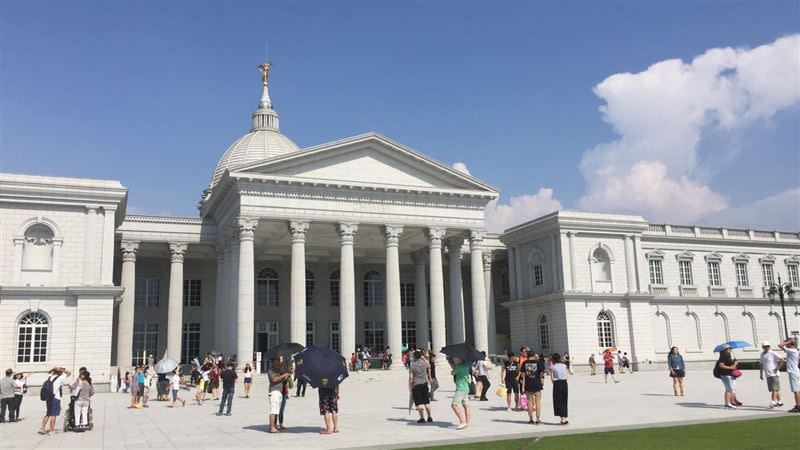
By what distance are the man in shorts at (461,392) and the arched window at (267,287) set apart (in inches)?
1415

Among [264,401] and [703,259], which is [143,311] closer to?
[264,401]

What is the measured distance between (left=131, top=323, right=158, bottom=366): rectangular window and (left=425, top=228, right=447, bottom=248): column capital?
68.5ft

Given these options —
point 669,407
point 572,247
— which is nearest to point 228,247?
point 572,247

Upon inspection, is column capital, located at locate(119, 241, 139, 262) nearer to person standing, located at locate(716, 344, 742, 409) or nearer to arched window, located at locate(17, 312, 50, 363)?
→ arched window, located at locate(17, 312, 50, 363)

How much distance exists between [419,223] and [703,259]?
26.2 meters

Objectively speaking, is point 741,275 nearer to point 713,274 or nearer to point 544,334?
point 713,274

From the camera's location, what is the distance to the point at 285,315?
52.5 meters

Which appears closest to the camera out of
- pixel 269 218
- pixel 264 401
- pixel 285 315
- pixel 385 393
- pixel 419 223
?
pixel 264 401

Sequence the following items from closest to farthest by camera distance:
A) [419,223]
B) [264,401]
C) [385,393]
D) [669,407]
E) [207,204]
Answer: [669,407], [264,401], [385,393], [419,223], [207,204]

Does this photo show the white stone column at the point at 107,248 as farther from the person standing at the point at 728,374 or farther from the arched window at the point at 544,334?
the arched window at the point at 544,334

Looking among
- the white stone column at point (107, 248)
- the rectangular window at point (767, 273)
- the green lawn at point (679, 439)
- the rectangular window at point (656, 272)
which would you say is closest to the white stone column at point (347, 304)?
the white stone column at point (107, 248)

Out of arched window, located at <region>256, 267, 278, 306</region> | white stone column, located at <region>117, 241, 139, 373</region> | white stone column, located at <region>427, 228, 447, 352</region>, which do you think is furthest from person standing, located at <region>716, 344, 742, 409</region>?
arched window, located at <region>256, 267, 278, 306</region>

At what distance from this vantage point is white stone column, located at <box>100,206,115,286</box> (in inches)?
1417


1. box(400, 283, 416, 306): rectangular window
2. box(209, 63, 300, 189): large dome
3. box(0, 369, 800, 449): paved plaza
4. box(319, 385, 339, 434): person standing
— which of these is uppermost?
box(209, 63, 300, 189): large dome
